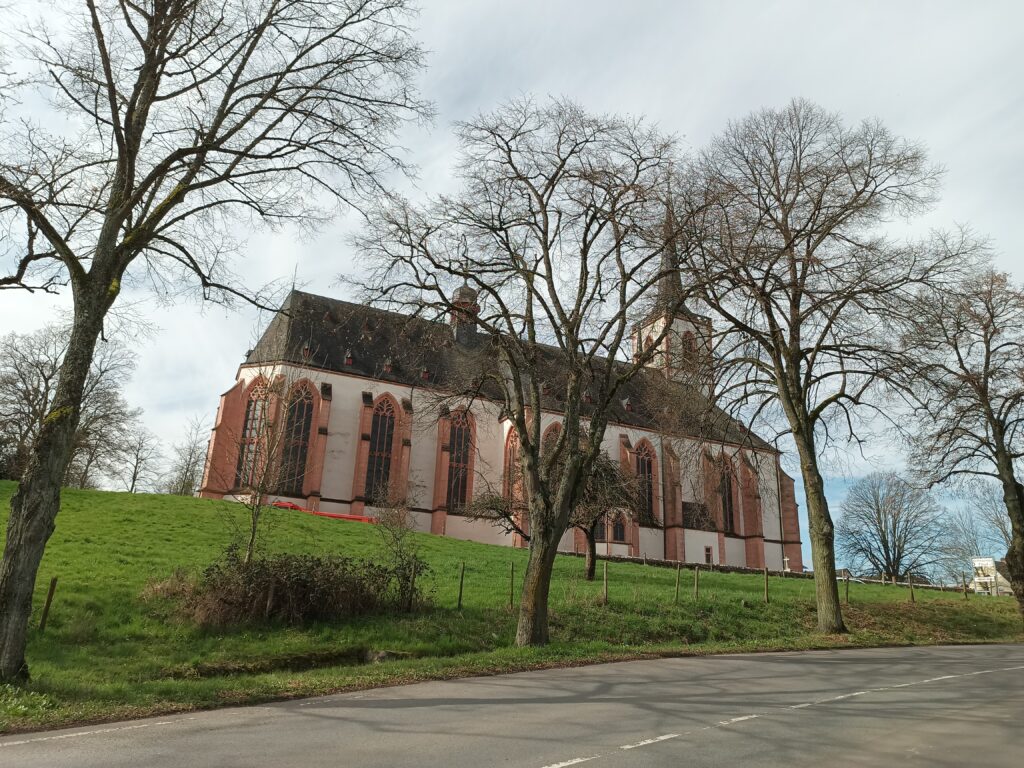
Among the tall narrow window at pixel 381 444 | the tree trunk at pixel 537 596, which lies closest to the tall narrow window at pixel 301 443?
the tall narrow window at pixel 381 444

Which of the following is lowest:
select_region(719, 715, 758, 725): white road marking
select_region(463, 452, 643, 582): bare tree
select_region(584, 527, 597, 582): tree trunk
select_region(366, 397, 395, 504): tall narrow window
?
select_region(719, 715, 758, 725): white road marking

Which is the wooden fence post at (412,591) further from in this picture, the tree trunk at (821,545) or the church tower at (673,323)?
the tree trunk at (821,545)

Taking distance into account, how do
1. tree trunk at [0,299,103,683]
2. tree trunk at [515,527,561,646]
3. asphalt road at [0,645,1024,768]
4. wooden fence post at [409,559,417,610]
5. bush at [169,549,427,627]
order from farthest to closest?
wooden fence post at [409,559,417,610]
bush at [169,549,427,627]
tree trunk at [515,527,561,646]
tree trunk at [0,299,103,683]
asphalt road at [0,645,1024,768]

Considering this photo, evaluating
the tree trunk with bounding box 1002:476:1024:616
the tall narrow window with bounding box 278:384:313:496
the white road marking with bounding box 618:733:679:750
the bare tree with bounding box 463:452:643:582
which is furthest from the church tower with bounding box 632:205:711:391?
the tall narrow window with bounding box 278:384:313:496

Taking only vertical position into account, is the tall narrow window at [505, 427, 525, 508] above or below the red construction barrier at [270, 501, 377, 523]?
above

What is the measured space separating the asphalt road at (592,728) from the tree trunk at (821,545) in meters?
6.23

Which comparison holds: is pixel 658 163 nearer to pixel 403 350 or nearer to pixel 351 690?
pixel 403 350

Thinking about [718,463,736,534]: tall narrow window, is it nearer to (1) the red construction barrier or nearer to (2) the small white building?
(2) the small white building

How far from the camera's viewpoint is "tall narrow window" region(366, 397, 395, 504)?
39.8m

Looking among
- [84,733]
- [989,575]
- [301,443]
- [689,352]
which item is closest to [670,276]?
[689,352]

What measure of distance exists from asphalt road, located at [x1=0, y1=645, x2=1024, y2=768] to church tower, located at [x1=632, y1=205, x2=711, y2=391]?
237 inches

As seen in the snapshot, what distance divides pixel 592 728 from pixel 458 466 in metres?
35.7

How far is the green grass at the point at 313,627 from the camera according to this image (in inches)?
344

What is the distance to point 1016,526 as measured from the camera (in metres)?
21.0
